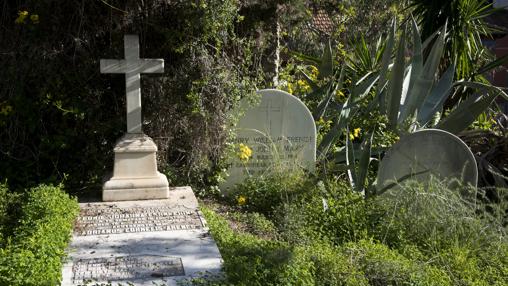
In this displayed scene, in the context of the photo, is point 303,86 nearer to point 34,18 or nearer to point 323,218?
point 323,218

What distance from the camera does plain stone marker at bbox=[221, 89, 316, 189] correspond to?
6.87 meters

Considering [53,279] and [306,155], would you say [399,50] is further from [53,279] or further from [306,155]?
[53,279]

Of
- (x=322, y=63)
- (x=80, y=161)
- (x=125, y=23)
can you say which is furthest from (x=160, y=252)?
(x=322, y=63)

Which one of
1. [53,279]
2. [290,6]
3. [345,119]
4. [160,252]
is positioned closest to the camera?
[53,279]

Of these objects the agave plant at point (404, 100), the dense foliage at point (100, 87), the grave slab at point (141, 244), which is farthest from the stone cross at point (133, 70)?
the agave plant at point (404, 100)

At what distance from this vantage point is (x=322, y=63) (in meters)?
8.10

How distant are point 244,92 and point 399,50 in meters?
1.89

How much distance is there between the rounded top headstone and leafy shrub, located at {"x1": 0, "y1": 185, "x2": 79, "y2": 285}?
3208 mm

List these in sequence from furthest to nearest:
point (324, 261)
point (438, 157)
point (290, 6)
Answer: point (290, 6), point (438, 157), point (324, 261)

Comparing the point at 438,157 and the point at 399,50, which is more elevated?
the point at 399,50

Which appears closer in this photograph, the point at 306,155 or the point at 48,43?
the point at 48,43

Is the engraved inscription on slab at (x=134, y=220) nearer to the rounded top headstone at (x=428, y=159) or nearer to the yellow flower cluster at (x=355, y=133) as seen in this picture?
the rounded top headstone at (x=428, y=159)

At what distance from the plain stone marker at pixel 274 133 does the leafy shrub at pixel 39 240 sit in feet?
7.09

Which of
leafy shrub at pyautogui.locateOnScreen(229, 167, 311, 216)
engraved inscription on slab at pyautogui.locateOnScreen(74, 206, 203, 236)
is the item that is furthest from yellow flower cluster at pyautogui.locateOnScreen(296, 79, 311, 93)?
engraved inscription on slab at pyautogui.locateOnScreen(74, 206, 203, 236)
